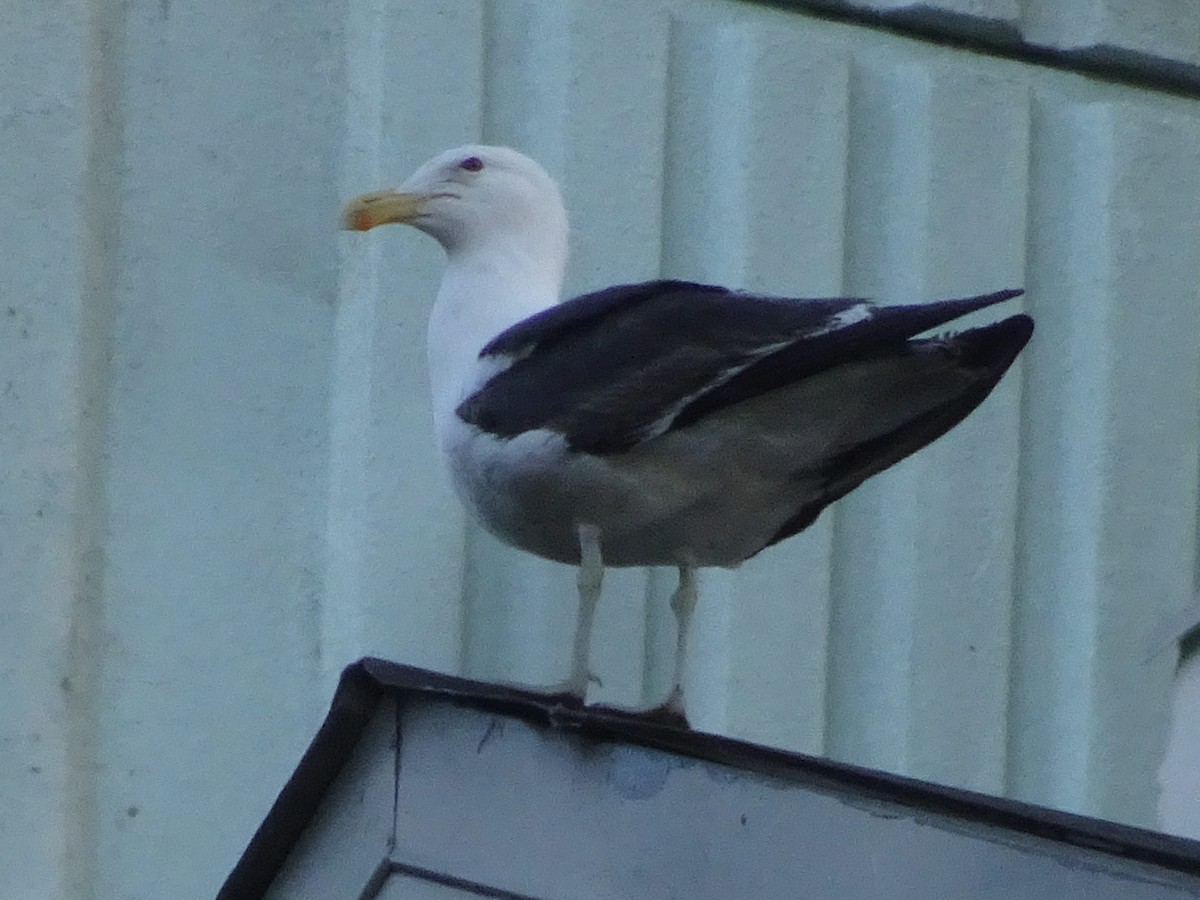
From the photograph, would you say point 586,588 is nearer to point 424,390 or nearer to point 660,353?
point 660,353

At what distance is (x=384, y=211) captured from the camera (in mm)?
2055

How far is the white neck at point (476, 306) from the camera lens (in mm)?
1901

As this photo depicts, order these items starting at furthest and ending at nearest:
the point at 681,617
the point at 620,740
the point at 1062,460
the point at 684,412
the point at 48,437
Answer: the point at 1062,460 < the point at 48,437 < the point at 681,617 < the point at 684,412 < the point at 620,740

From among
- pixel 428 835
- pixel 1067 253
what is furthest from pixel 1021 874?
pixel 1067 253

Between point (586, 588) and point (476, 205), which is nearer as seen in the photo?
point (586, 588)

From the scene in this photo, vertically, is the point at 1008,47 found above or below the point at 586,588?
above

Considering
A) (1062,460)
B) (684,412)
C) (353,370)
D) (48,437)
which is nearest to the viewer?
(684,412)

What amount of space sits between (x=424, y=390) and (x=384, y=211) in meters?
0.36

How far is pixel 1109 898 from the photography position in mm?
1380

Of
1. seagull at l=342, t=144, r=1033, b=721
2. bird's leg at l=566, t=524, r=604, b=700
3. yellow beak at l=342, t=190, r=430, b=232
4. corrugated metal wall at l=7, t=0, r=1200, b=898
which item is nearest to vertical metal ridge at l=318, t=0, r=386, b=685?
corrugated metal wall at l=7, t=0, r=1200, b=898

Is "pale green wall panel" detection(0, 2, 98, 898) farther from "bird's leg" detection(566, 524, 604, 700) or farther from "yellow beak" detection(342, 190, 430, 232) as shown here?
"bird's leg" detection(566, 524, 604, 700)

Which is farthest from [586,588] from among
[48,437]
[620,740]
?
[48,437]

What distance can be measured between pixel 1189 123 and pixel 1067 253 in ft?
0.81

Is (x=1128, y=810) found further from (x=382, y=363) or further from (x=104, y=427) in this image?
(x=104, y=427)
